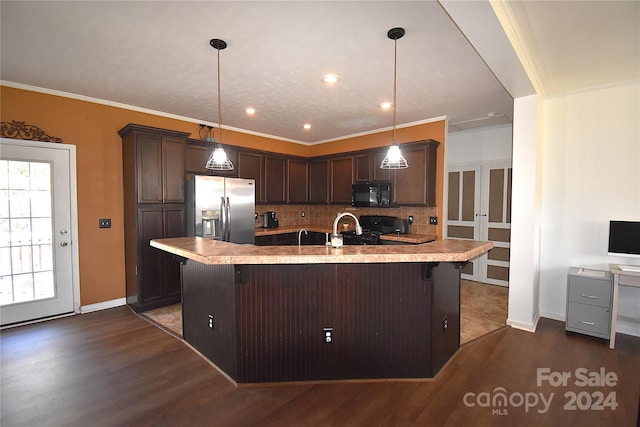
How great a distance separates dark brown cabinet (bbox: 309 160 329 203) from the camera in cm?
578

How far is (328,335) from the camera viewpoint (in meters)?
2.29

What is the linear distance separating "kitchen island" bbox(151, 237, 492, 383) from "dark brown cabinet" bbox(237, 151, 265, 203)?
2.90 m

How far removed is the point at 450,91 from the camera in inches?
136

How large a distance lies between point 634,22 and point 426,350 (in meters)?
2.81

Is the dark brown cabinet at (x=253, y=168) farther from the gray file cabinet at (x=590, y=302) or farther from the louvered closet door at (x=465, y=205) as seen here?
the gray file cabinet at (x=590, y=302)

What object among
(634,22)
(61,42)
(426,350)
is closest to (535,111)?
(634,22)

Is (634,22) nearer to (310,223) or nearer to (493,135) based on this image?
(493,135)

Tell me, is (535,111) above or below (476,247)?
above

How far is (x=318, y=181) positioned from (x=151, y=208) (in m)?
3.04

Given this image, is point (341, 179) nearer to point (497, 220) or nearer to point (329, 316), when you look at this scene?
point (497, 220)

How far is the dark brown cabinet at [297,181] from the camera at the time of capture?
577cm

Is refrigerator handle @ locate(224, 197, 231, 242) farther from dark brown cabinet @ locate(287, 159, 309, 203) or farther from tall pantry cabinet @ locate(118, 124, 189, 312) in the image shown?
dark brown cabinet @ locate(287, 159, 309, 203)

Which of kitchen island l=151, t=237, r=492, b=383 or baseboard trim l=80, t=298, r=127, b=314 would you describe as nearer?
kitchen island l=151, t=237, r=492, b=383

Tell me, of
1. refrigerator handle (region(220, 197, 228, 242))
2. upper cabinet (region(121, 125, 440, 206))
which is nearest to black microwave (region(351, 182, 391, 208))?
upper cabinet (region(121, 125, 440, 206))
